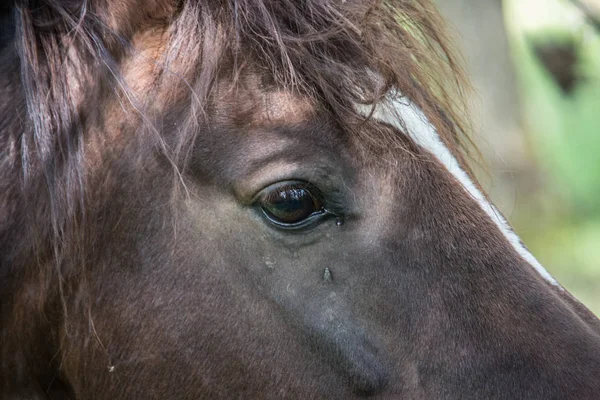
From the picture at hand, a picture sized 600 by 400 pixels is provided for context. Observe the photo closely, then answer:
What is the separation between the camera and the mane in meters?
1.92

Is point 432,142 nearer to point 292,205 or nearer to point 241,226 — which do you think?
point 292,205

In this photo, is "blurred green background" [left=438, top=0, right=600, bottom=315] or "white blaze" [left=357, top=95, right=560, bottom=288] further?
"blurred green background" [left=438, top=0, right=600, bottom=315]

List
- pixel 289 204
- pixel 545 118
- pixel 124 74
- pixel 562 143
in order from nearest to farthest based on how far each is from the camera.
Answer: pixel 289 204 < pixel 124 74 < pixel 562 143 < pixel 545 118

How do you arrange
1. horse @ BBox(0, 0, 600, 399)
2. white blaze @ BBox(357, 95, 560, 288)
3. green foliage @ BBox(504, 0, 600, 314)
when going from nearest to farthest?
1. horse @ BBox(0, 0, 600, 399)
2. white blaze @ BBox(357, 95, 560, 288)
3. green foliage @ BBox(504, 0, 600, 314)

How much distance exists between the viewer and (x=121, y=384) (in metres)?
1.97

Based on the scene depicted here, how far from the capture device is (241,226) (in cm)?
190

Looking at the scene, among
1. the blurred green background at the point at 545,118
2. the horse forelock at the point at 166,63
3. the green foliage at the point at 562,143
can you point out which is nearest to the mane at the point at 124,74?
the horse forelock at the point at 166,63

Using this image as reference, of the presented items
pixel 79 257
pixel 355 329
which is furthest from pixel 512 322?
pixel 79 257

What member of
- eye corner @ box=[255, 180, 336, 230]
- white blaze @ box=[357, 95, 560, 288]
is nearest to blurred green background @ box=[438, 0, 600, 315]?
white blaze @ box=[357, 95, 560, 288]

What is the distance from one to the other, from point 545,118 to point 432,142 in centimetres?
591

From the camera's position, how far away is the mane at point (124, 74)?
192cm

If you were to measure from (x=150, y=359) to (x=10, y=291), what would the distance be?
394 millimetres

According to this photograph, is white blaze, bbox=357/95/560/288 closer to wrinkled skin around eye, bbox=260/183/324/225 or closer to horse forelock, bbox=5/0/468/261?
horse forelock, bbox=5/0/468/261

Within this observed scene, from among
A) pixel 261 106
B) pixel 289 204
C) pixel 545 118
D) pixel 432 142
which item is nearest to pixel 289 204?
pixel 289 204
